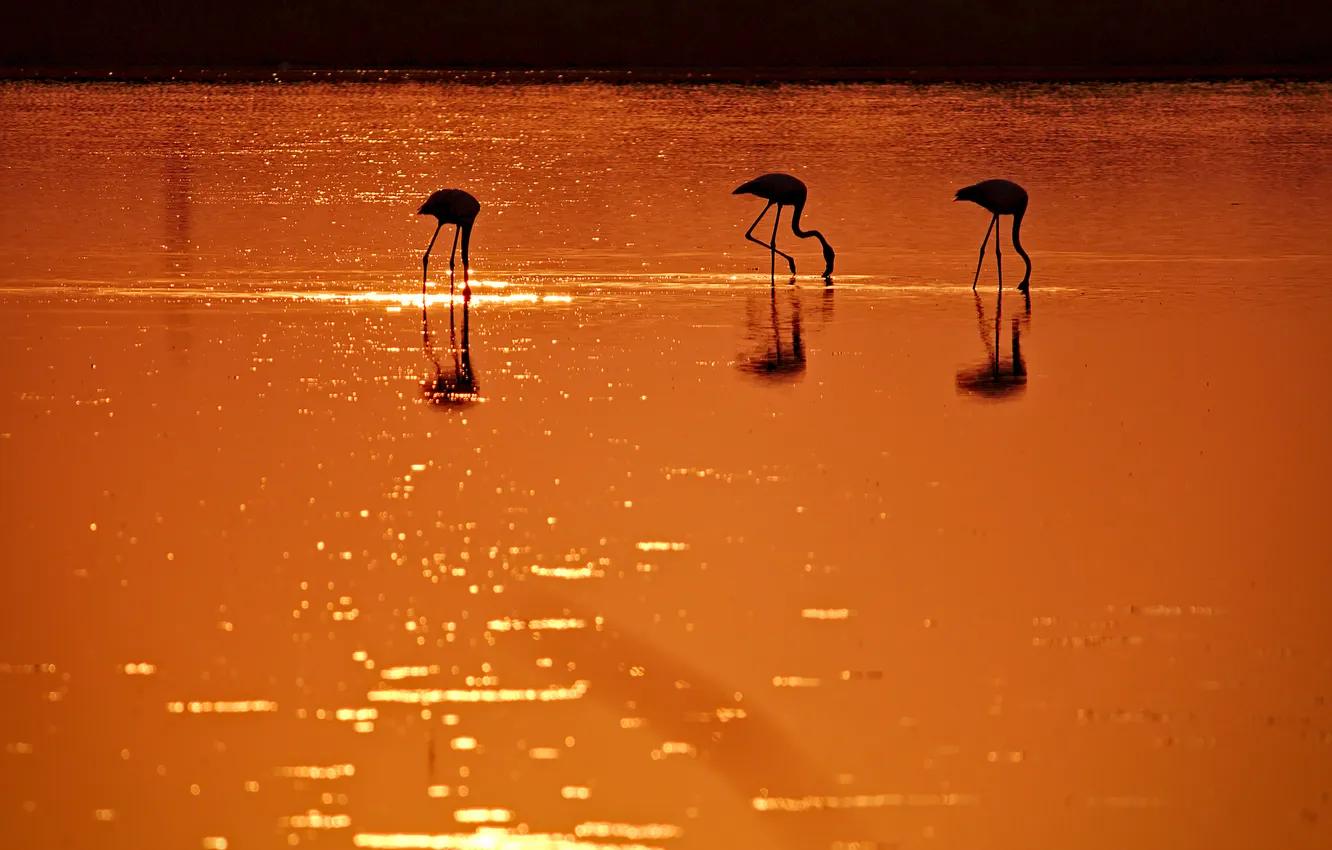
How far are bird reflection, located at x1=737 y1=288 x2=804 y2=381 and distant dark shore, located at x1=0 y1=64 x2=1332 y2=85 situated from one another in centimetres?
2587

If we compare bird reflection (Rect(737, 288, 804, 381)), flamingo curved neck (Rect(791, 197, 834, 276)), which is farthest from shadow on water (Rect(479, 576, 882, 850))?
flamingo curved neck (Rect(791, 197, 834, 276))

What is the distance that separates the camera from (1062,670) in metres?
5.49

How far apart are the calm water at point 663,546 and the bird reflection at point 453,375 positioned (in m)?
0.07

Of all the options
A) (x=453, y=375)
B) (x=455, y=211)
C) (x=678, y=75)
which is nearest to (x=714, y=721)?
(x=453, y=375)

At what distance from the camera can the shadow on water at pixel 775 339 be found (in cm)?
1002

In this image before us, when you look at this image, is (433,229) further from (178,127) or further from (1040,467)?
(178,127)

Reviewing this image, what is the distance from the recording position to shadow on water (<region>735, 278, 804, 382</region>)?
10016 millimetres

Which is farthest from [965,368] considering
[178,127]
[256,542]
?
[178,127]

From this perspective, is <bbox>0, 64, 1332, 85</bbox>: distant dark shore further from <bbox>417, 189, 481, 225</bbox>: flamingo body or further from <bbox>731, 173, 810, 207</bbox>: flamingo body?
<bbox>417, 189, 481, 225</bbox>: flamingo body

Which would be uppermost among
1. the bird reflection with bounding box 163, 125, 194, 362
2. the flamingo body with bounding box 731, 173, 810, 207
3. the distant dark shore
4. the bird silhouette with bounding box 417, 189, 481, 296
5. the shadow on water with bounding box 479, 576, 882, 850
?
the shadow on water with bounding box 479, 576, 882, 850

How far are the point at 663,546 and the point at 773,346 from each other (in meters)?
4.20

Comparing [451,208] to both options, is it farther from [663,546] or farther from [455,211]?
[663,546]

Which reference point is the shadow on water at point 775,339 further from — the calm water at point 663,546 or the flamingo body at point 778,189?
the flamingo body at point 778,189

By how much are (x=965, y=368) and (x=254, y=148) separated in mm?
15356
